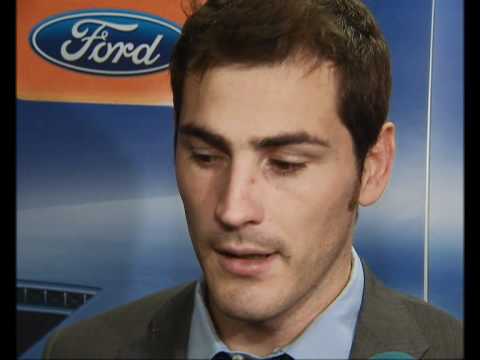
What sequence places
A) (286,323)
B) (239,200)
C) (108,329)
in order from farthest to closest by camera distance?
(108,329) < (286,323) < (239,200)

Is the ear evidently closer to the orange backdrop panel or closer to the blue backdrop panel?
the blue backdrop panel

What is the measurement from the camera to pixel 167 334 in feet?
4.82

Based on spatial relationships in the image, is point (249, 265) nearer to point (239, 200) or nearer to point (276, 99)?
point (239, 200)

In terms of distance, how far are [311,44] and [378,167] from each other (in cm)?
29

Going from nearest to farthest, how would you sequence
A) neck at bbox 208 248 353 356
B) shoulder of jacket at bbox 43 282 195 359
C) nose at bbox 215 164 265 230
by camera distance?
1. nose at bbox 215 164 265 230
2. neck at bbox 208 248 353 356
3. shoulder of jacket at bbox 43 282 195 359

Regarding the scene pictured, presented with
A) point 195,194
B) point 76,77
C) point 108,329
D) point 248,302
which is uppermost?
point 76,77

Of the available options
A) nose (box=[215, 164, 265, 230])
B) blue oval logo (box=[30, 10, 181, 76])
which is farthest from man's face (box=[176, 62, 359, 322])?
blue oval logo (box=[30, 10, 181, 76])

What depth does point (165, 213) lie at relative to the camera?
5.09 feet

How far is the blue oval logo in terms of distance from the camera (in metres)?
1.56

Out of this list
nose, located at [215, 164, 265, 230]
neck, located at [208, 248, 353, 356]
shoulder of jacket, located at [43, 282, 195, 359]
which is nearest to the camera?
nose, located at [215, 164, 265, 230]

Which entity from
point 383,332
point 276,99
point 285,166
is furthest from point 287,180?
point 383,332

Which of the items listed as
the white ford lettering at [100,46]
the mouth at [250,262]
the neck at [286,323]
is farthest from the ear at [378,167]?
the white ford lettering at [100,46]

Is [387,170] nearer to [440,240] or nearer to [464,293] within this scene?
[440,240]

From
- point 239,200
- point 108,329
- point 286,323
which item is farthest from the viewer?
point 108,329
